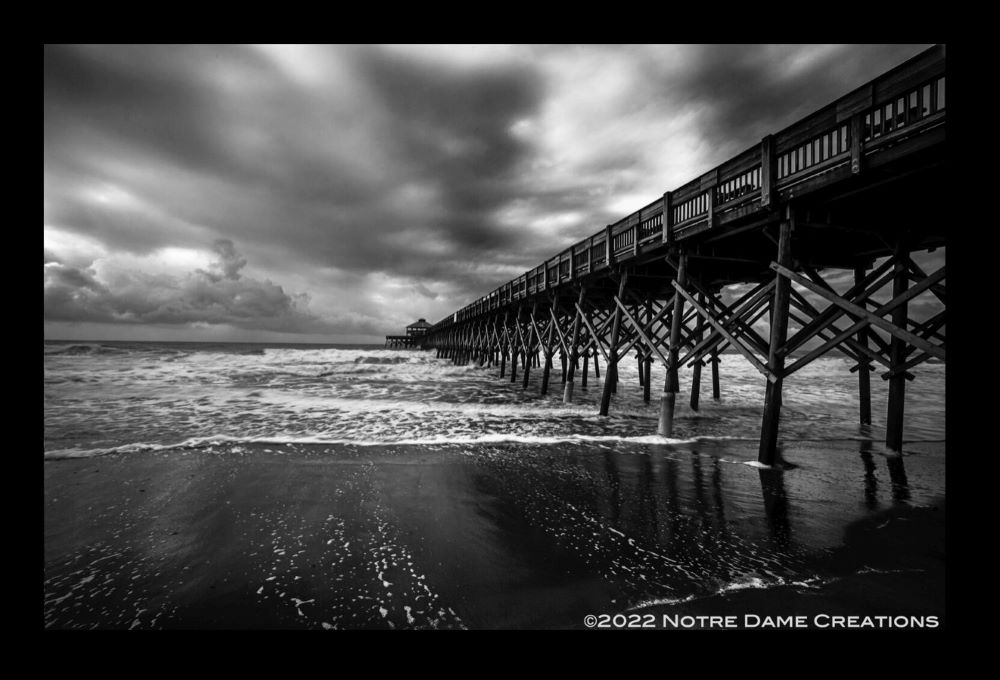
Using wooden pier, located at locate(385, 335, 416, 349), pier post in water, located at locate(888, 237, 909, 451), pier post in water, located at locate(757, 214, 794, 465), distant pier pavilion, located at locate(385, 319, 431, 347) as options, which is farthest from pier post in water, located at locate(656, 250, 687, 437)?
wooden pier, located at locate(385, 335, 416, 349)

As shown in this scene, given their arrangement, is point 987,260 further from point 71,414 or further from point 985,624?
point 71,414

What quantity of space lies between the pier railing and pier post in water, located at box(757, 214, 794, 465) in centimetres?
61

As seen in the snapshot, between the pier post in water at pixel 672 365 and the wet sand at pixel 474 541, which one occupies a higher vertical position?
the pier post in water at pixel 672 365

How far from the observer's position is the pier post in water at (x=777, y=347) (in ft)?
18.2

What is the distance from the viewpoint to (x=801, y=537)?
10.8 ft

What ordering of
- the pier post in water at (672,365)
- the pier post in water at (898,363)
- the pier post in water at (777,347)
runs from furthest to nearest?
the pier post in water at (672,365) → the pier post in water at (898,363) → the pier post in water at (777,347)

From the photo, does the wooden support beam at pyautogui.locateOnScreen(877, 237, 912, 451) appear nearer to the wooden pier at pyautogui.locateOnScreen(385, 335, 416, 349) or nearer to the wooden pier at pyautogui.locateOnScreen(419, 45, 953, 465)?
the wooden pier at pyautogui.locateOnScreen(419, 45, 953, 465)

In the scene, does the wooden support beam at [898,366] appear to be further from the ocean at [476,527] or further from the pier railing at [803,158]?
the pier railing at [803,158]

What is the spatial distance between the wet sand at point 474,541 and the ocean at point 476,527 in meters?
0.02

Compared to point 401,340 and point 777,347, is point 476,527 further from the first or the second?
point 401,340

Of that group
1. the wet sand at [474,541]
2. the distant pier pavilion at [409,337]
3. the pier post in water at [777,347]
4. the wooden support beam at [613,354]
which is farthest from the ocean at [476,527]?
the distant pier pavilion at [409,337]

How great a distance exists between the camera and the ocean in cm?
235
